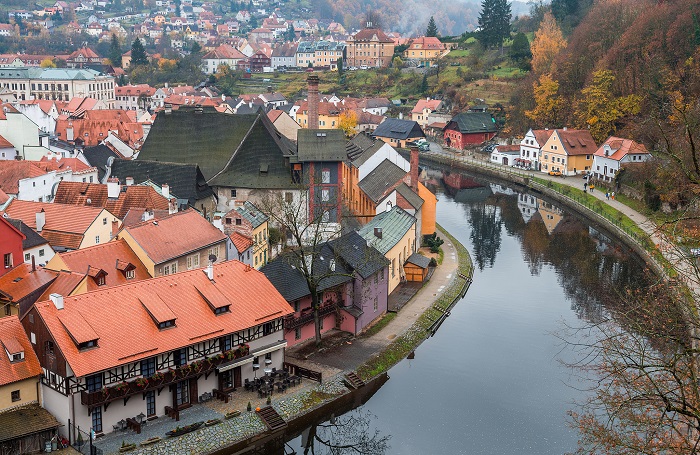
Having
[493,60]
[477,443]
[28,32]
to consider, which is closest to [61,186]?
[477,443]

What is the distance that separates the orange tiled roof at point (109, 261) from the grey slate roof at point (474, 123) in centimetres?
6535

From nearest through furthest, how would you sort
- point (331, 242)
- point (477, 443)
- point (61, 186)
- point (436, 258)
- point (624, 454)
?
point (624, 454), point (477, 443), point (331, 242), point (61, 186), point (436, 258)

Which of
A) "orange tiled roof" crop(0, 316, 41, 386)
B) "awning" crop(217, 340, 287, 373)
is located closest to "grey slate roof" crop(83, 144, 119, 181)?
"awning" crop(217, 340, 287, 373)

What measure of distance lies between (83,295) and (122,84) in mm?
117318

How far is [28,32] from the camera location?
611 ft

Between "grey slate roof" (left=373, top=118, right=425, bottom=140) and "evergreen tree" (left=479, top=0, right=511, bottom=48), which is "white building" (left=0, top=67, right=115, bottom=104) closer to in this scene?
"grey slate roof" (left=373, top=118, right=425, bottom=140)

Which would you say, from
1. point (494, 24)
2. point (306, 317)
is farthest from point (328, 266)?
point (494, 24)

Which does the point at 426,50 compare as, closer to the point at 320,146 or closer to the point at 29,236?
the point at 320,146

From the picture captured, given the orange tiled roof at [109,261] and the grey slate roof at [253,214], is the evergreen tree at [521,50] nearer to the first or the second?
the grey slate roof at [253,214]

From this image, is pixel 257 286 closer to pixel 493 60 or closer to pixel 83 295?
pixel 83 295

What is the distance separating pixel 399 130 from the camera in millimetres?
98000

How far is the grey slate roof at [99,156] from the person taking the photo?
5864cm

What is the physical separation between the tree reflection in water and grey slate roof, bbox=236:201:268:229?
1296 cm

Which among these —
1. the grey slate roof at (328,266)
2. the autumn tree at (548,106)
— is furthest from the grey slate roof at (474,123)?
the grey slate roof at (328,266)
